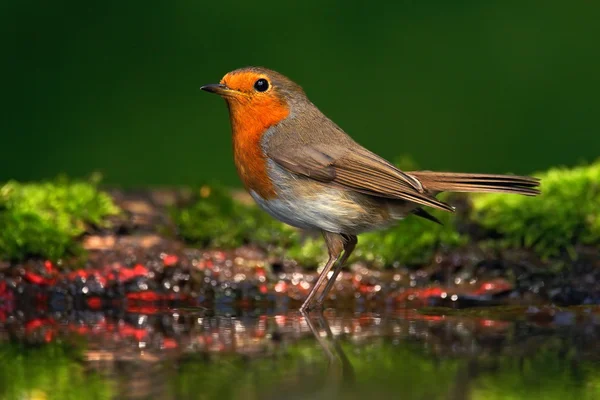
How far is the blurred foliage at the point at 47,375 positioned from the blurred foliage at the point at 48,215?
1.46 metres

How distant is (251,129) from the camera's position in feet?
16.0

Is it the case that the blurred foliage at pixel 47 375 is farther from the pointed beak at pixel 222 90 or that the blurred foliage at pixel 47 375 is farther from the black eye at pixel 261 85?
the black eye at pixel 261 85

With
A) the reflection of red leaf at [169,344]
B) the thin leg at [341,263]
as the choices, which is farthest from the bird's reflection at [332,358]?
the reflection of red leaf at [169,344]

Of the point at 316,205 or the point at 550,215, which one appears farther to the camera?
the point at 550,215

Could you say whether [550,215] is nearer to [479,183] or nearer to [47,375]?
[479,183]

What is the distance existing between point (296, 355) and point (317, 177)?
1.68 metres

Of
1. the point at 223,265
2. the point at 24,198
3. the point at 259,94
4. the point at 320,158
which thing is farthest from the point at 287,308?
the point at 24,198

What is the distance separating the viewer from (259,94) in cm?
490

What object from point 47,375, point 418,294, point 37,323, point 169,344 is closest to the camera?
point 47,375

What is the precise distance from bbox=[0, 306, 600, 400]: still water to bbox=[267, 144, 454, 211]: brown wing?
2.14 ft

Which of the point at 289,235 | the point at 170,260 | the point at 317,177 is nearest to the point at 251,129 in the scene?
the point at 317,177

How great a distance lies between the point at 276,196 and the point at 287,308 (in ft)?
1.93

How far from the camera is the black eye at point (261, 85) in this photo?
16.0 feet

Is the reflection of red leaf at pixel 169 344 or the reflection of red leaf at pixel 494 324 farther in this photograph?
the reflection of red leaf at pixel 494 324
